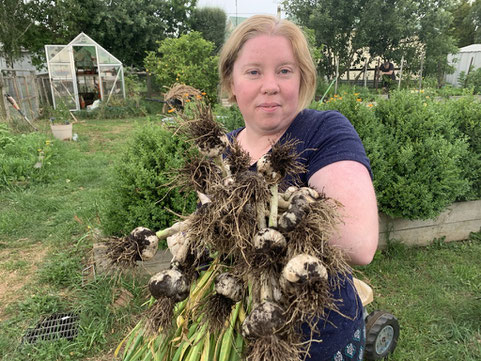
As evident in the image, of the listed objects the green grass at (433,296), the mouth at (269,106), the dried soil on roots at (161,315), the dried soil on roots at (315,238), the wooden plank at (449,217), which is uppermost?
the mouth at (269,106)

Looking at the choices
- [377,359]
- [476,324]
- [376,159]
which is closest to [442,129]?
[376,159]

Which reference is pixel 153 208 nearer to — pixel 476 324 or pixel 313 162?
pixel 313 162

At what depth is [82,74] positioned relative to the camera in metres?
14.9

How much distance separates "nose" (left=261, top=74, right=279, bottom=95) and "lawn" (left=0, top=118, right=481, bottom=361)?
4.45 ft

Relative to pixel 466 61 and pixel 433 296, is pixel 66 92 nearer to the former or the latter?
pixel 433 296

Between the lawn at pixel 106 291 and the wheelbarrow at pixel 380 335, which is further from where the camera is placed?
the lawn at pixel 106 291

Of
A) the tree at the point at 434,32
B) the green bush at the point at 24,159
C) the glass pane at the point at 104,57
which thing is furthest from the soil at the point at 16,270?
the tree at the point at 434,32

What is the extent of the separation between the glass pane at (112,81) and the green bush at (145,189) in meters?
→ 13.5

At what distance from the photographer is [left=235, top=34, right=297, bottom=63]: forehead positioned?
3.76ft

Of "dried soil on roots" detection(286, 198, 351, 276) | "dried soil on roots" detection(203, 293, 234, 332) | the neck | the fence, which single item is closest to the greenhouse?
the fence

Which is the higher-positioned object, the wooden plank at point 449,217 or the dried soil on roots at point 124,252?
the dried soil on roots at point 124,252

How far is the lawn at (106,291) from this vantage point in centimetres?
250

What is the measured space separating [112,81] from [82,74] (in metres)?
1.25

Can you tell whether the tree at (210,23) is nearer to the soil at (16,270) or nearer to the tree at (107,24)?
the tree at (107,24)
